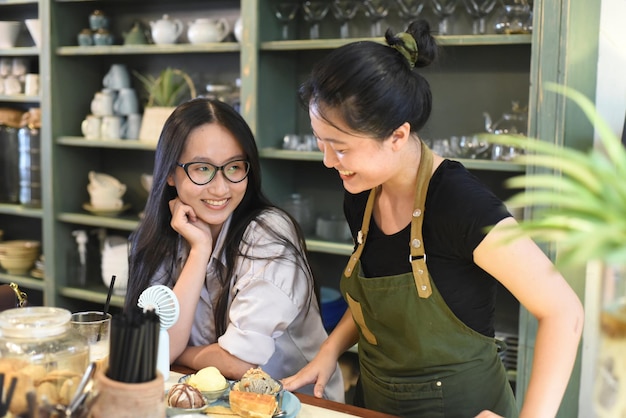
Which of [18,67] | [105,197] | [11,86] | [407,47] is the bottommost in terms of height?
[105,197]

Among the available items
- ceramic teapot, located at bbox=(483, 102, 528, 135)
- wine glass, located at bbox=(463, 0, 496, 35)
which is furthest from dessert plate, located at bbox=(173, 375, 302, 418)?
wine glass, located at bbox=(463, 0, 496, 35)

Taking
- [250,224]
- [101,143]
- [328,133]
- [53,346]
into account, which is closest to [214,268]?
[250,224]

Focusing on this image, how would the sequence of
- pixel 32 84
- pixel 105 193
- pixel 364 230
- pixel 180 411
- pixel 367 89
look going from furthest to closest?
pixel 32 84 < pixel 105 193 < pixel 364 230 < pixel 367 89 < pixel 180 411

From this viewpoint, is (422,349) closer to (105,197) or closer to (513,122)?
(513,122)

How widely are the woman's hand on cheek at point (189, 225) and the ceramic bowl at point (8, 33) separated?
2.39 meters

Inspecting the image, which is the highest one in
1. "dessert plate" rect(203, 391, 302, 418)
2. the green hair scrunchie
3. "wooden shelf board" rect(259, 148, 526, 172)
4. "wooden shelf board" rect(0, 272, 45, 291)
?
the green hair scrunchie

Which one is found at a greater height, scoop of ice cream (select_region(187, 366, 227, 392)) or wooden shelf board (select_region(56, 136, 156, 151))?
wooden shelf board (select_region(56, 136, 156, 151))

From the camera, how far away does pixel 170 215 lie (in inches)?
83.0

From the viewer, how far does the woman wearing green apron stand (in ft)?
4.83

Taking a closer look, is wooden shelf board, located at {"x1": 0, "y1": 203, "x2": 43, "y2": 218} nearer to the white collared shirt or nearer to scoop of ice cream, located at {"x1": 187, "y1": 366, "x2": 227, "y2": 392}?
the white collared shirt

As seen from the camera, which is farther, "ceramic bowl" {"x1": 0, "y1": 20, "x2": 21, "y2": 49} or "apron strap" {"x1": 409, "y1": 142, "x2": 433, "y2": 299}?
"ceramic bowl" {"x1": 0, "y1": 20, "x2": 21, "y2": 49}

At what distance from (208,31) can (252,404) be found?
229 centimetres

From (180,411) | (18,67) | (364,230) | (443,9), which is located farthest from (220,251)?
(18,67)

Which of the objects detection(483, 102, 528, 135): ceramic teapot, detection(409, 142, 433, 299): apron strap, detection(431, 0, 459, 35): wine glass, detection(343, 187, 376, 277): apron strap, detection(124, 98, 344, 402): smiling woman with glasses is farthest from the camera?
detection(431, 0, 459, 35): wine glass
